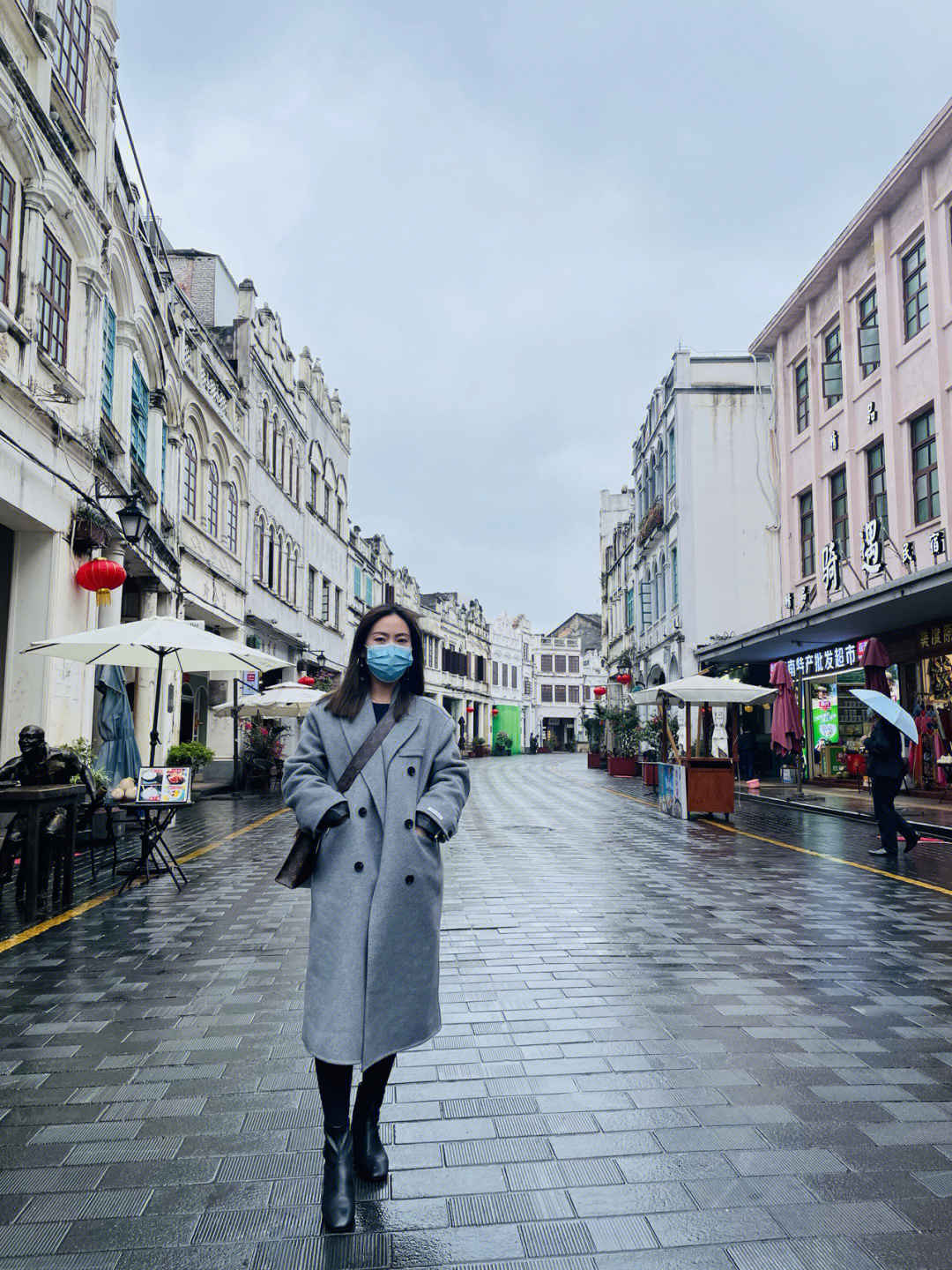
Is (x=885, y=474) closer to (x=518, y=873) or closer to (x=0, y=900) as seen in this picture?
(x=518, y=873)

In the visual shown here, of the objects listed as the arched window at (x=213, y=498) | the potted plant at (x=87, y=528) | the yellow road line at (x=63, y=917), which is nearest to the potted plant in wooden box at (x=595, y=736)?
the arched window at (x=213, y=498)

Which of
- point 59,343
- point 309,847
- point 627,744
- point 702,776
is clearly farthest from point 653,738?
point 309,847

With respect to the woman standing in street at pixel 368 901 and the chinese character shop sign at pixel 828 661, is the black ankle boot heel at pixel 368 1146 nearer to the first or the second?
the woman standing in street at pixel 368 901

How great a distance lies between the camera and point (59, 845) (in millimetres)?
7367

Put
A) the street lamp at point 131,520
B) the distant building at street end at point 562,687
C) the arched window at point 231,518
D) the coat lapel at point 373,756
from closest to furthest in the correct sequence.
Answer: the coat lapel at point 373,756, the street lamp at point 131,520, the arched window at point 231,518, the distant building at street end at point 562,687

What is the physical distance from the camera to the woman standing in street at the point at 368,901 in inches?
110

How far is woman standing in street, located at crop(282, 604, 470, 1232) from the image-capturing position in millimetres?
2799

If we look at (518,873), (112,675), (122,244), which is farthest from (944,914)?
(122,244)

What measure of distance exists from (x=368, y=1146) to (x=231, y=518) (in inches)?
854

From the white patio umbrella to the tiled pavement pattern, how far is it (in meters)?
2.78

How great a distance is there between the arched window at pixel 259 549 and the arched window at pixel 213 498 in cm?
304

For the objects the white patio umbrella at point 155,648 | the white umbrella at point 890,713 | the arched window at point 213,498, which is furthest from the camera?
the arched window at point 213,498

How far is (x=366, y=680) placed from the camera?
127 inches

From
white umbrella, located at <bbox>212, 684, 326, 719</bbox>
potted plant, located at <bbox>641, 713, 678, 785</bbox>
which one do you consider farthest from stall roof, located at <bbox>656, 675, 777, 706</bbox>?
potted plant, located at <bbox>641, 713, 678, 785</bbox>
